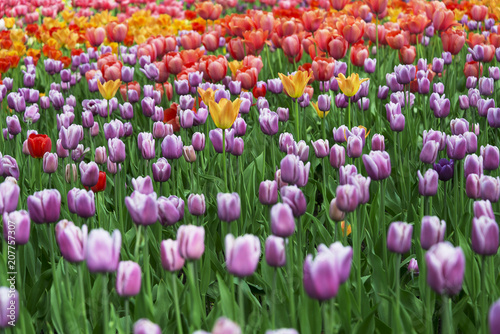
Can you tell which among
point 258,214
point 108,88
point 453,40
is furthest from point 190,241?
point 453,40

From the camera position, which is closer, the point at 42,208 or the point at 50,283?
the point at 42,208

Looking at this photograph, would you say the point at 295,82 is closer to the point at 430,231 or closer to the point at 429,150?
the point at 429,150

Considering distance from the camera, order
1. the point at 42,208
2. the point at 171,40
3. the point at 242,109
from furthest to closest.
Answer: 1. the point at 171,40
2. the point at 242,109
3. the point at 42,208

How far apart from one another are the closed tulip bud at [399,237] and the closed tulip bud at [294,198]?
33 centimetres

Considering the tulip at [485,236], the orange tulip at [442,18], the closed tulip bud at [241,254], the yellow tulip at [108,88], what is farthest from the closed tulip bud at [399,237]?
the orange tulip at [442,18]

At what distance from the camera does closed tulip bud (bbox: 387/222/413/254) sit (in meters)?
1.68

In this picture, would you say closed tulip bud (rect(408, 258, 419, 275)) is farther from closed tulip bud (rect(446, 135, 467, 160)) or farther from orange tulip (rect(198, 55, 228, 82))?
orange tulip (rect(198, 55, 228, 82))

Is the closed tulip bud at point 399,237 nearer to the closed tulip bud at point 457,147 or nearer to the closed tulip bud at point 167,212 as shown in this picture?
the closed tulip bud at point 167,212

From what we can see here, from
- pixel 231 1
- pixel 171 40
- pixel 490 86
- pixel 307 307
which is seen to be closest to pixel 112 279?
pixel 307 307

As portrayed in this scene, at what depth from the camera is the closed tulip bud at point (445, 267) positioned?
1.31 meters

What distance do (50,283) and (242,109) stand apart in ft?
5.47

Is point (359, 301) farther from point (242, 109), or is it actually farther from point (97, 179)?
point (242, 109)

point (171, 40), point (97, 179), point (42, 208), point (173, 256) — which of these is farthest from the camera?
point (171, 40)

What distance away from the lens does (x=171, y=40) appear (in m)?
5.25
